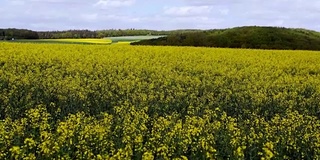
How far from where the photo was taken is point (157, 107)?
12719 millimetres

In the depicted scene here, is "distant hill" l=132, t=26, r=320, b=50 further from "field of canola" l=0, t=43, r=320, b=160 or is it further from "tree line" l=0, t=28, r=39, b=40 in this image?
"tree line" l=0, t=28, r=39, b=40

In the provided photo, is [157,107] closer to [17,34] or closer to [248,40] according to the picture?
[248,40]

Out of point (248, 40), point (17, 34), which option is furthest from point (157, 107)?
point (17, 34)

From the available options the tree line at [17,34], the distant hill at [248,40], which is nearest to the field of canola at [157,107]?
the distant hill at [248,40]

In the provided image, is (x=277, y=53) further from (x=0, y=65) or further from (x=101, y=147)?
(x=101, y=147)

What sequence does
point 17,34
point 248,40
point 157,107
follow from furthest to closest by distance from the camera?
point 17,34 < point 248,40 < point 157,107

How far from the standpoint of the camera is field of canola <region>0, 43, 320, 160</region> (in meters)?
8.38

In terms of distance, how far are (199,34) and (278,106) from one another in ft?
117

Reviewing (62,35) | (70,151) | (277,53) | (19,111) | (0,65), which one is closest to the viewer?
(70,151)

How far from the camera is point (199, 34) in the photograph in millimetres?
48719

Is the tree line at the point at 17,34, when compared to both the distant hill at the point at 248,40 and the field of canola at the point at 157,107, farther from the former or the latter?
the field of canola at the point at 157,107

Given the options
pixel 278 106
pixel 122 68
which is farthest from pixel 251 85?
pixel 122 68

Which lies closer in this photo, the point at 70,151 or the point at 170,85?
the point at 70,151

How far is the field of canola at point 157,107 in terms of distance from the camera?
838 cm
